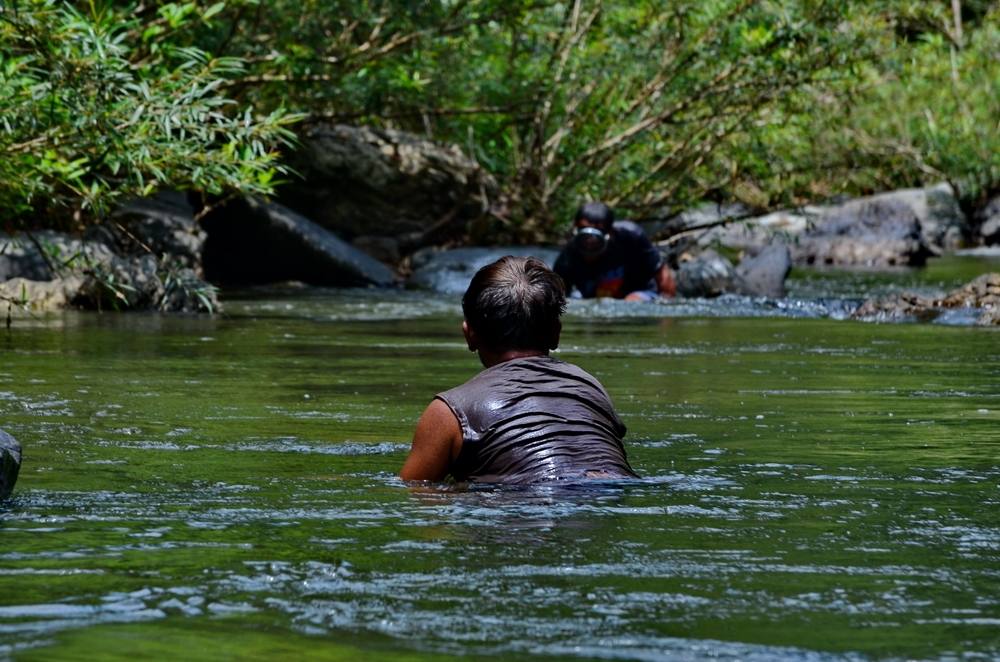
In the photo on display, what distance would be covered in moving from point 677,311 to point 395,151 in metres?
6.96

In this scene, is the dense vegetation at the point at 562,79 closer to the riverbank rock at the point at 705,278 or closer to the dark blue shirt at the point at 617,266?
the riverbank rock at the point at 705,278

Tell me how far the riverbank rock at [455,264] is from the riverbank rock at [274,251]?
490 millimetres

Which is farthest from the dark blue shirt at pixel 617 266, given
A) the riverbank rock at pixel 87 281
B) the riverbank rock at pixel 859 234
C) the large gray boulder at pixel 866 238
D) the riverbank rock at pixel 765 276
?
the large gray boulder at pixel 866 238

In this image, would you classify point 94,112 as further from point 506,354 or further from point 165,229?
point 165,229

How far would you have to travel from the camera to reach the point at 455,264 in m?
21.2

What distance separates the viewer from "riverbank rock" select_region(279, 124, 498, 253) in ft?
74.1

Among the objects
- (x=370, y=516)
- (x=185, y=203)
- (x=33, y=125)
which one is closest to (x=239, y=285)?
(x=185, y=203)

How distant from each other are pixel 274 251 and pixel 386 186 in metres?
2.67

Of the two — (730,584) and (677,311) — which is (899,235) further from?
(730,584)

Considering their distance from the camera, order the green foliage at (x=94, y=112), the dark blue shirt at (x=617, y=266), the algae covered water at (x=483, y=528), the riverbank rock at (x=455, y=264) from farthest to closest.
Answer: the riverbank rock at (x=455, y=264) → the dark blue shirt at (x=617, y=266) → the green foliage at (x=94, y=112) → the algae covered water at (x=483, y=528)

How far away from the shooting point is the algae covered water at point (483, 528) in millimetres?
3695

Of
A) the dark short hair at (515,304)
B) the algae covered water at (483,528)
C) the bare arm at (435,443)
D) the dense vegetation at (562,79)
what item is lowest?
the algae covered water at (483,528)

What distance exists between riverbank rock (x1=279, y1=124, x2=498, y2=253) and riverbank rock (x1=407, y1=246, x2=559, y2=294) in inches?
38.4

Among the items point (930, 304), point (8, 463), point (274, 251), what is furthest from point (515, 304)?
point (274, 251)
